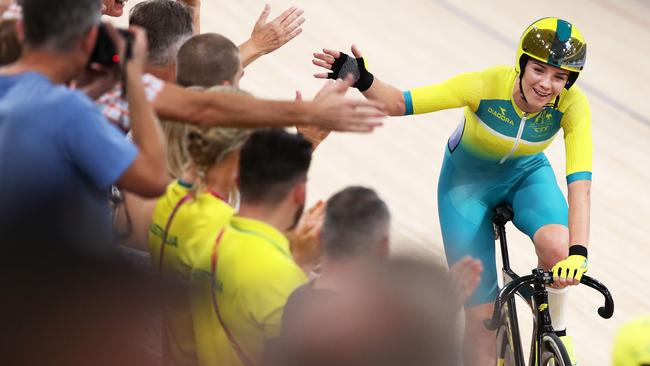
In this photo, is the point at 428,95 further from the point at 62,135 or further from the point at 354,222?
the point at 62,135

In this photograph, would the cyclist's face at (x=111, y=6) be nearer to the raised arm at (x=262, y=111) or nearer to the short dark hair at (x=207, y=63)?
the short dark hair at (x=207, y=63)

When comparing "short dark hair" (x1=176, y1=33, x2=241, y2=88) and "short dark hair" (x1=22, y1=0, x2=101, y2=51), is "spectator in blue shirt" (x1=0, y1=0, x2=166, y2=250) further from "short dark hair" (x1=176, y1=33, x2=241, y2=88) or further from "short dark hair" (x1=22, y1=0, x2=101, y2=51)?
"short dark hair" (x1=176, y1=33, x2=241, y2=88)

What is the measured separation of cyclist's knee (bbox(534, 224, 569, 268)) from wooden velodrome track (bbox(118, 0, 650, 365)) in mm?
862

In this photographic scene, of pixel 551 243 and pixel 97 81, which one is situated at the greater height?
pixel 97 81

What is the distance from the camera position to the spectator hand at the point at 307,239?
3392mm

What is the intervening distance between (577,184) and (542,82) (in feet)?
1.39

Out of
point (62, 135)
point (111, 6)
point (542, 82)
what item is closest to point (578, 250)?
point (542, 82)

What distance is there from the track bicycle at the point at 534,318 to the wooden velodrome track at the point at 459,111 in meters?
0.82

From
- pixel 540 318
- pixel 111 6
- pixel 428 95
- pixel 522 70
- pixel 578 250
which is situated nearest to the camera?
pixel 578 250

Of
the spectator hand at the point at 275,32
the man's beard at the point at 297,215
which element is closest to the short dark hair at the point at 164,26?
the spectator hand at the point at 275,32

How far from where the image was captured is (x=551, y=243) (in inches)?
181

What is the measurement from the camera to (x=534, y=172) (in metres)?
5.00

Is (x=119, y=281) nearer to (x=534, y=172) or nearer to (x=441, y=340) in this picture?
(x=441, y=340)

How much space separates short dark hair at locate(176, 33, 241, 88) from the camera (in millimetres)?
3824
